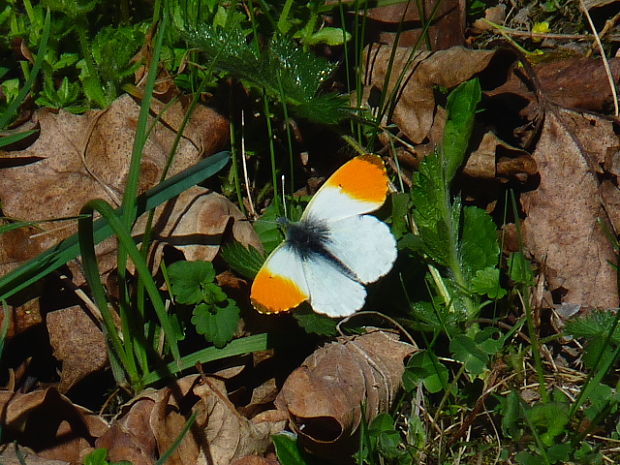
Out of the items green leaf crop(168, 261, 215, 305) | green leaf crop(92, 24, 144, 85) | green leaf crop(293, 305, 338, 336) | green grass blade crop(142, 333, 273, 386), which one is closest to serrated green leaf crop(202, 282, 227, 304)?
green leaf crop(168, 261, 215, 305)

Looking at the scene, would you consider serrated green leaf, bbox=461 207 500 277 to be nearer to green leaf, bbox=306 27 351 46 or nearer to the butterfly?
the butterfly

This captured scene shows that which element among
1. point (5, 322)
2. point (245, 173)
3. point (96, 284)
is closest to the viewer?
point (96, 284)

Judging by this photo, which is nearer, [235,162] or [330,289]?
[330,289]

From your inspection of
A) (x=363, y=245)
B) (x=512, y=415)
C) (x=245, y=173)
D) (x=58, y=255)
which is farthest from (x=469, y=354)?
(x=58, y=255)

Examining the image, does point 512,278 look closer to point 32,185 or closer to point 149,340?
point 149,340

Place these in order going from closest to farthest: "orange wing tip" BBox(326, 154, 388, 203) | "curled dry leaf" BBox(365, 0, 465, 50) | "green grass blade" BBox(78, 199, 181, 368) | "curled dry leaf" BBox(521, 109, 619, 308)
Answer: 1. "green grass blade" BBox(78, 199, 181, 368)
2. "orange wing tip" BBox(326, 154, 388, 203)
3. "curled dry leaf" BBox(521, 109, 619, 308)
4. "curled dry leaf" BBox(365, 0, 465, 50)

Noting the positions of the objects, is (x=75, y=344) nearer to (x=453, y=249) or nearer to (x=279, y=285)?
(x=279, y=285)

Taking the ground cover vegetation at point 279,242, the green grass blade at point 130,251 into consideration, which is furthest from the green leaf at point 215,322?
the green grass blade at point 130,251

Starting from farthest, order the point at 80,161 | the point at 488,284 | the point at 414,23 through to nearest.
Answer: the point at 414,23 → the point at 80,161 → the point at 488,284
